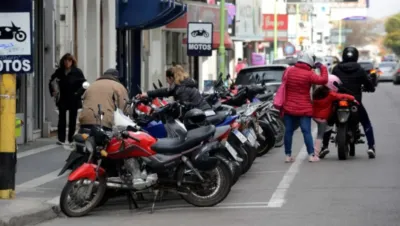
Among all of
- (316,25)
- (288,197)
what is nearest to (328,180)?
(288,197)

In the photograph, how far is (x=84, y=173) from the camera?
40.3ft

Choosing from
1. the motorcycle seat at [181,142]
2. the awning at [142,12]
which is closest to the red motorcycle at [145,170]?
the motorcycle seat at [181,142]

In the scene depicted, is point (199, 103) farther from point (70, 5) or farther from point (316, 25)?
point (316, 25)

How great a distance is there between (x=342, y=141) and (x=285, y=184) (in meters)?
3.04

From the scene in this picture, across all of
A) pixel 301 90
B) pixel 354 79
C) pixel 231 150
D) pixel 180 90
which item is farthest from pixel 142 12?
pixel 231 150

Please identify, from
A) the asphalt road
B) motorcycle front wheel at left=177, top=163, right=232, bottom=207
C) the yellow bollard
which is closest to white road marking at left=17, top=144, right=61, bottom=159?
the asphalt road

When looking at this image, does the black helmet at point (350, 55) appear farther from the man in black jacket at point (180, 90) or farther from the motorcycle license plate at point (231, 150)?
the motorcycle license plate at point (231, 150)

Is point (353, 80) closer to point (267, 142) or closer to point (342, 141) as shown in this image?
point (342, 141)

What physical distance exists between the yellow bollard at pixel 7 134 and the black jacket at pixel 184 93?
8.26 feet

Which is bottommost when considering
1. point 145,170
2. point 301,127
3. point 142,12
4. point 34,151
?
point 34,151

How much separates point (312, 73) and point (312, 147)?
1343 millimetres

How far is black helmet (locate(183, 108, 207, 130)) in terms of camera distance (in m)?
13.6

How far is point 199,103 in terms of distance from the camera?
15414 millimetres

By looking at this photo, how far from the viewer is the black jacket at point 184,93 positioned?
49.8ft
